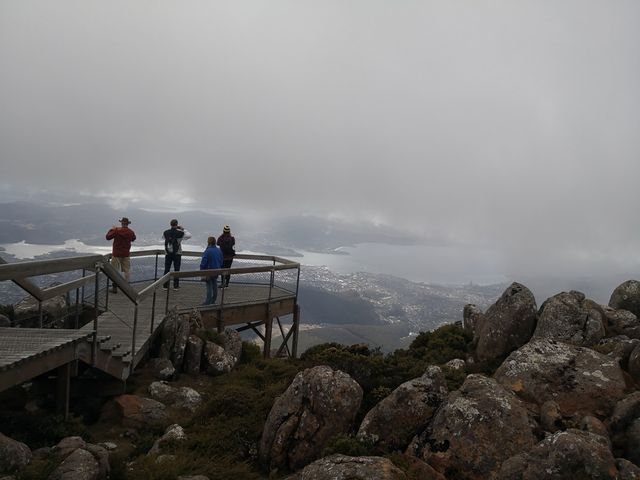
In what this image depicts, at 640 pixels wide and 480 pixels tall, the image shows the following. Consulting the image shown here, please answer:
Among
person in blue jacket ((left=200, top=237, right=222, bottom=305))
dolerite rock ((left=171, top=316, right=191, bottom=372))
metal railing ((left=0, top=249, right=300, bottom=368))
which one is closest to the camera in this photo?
metal railing ((left=0, top=249, right=300, bottom=368))

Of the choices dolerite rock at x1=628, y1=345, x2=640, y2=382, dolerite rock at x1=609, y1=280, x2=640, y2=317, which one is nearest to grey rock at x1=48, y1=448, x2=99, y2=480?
dolerite rock at x1=628, y1=345, x2=640, y2=382

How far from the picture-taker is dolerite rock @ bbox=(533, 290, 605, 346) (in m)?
12.0

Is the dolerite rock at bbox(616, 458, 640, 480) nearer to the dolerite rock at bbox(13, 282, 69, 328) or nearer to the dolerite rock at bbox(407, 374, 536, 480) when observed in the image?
the dolerite rock at bbox(407, 374, 536, 480)

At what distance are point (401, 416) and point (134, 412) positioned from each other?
540 centimetres

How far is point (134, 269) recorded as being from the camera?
17.7 metres

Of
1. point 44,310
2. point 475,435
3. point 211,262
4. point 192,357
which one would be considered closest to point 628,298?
point 475,435

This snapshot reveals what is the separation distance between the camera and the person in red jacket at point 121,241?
593 inches

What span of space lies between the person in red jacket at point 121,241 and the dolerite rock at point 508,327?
1243 cm

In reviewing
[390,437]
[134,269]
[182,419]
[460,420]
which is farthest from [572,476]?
[134,269]

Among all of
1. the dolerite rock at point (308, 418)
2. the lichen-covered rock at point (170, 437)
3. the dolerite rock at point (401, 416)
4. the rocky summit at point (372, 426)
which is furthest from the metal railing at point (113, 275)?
the dolerite rock at point (401, 416)

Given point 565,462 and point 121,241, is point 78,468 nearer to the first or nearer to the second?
point 565,462

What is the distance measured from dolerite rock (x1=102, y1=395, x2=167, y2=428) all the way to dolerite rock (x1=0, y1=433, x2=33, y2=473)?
2.85m

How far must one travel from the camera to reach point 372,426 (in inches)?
263

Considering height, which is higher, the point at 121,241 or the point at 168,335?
the point at 121,241
